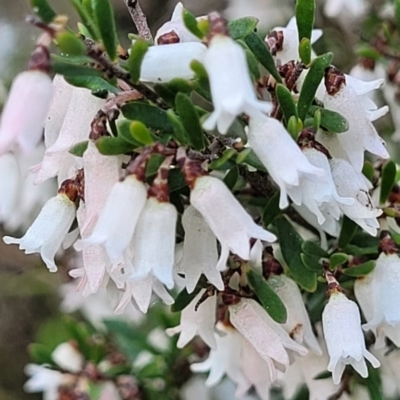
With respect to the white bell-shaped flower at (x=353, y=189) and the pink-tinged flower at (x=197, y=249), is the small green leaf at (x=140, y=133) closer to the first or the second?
the pink-tinged flower at (x=197, y=249)

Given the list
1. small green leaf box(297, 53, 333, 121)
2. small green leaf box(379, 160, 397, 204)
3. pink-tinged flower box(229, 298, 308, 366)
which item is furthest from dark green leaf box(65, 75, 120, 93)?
small green leaf box(379, 160, 397, 204)

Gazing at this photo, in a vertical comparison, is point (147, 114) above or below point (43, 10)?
below

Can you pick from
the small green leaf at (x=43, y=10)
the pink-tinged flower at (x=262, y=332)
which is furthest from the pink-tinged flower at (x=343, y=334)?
the small green leaf at (x=43, y=10)

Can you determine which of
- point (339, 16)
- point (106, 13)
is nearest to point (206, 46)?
point (106, 13)

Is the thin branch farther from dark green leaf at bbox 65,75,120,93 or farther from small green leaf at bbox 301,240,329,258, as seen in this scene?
small green leaf at bbox 301,240,329,258

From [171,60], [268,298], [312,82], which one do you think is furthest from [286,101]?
[268,298]

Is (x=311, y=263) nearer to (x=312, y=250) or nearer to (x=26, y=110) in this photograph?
(x=312, y=250)
